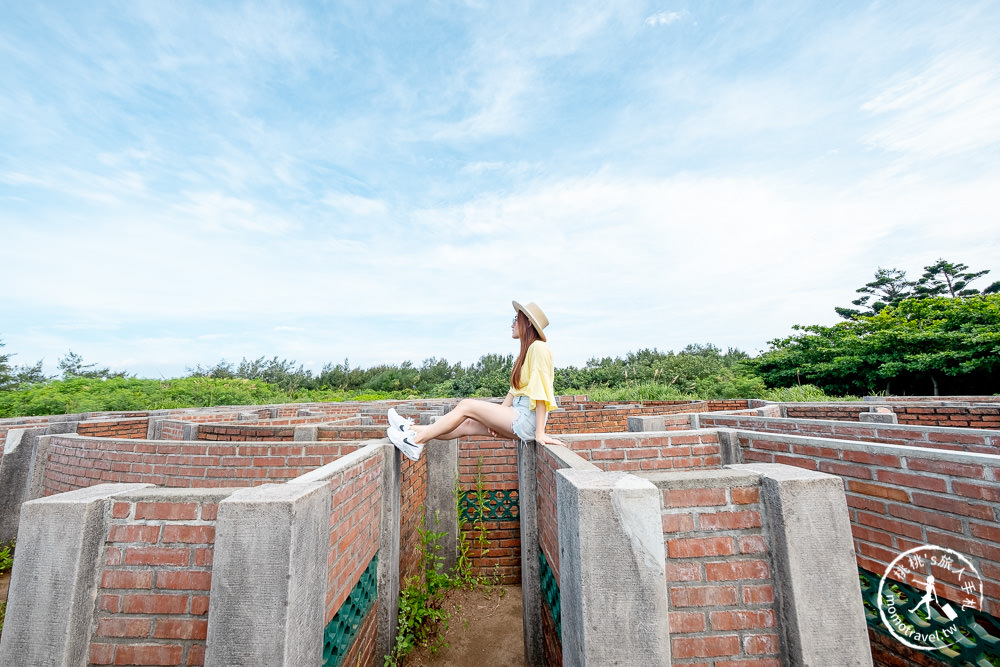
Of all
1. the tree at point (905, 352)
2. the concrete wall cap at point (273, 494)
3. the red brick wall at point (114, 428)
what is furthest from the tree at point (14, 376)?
the tree at point (905, 352)

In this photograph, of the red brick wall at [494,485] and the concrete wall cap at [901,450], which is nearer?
the concrete wall cap at [901,450]

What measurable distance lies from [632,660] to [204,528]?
1.78 m

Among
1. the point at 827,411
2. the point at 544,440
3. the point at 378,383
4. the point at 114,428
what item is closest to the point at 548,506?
the point at 544,440

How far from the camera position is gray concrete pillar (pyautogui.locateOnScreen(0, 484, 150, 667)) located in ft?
5.09

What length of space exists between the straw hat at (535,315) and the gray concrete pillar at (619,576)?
1684 millimetres

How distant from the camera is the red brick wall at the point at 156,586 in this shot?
5.33 ft

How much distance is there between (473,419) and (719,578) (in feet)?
6.75

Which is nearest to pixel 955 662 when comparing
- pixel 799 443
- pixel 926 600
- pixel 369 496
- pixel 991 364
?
pixel 926 600

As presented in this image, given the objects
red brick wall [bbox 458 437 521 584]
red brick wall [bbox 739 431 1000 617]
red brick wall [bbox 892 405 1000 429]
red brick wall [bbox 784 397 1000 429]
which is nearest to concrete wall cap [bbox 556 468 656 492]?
red brick wall [bbox 739 431 1000 617]

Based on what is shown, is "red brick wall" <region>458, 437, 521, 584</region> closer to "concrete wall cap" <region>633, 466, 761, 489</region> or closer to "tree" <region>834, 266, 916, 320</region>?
"concrete wall cap" <region>633, 466, 761, 489</region>

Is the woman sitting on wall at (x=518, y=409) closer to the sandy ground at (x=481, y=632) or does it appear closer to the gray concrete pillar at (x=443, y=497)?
the gray concrete pillar at (x=443, y=497)

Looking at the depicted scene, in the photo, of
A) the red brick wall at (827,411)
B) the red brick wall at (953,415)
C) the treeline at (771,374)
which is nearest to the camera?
the red brick wall at (953,415)

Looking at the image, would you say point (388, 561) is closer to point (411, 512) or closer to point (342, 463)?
point (411, 512)

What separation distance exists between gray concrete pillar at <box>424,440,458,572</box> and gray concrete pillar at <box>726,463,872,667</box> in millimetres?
3048
